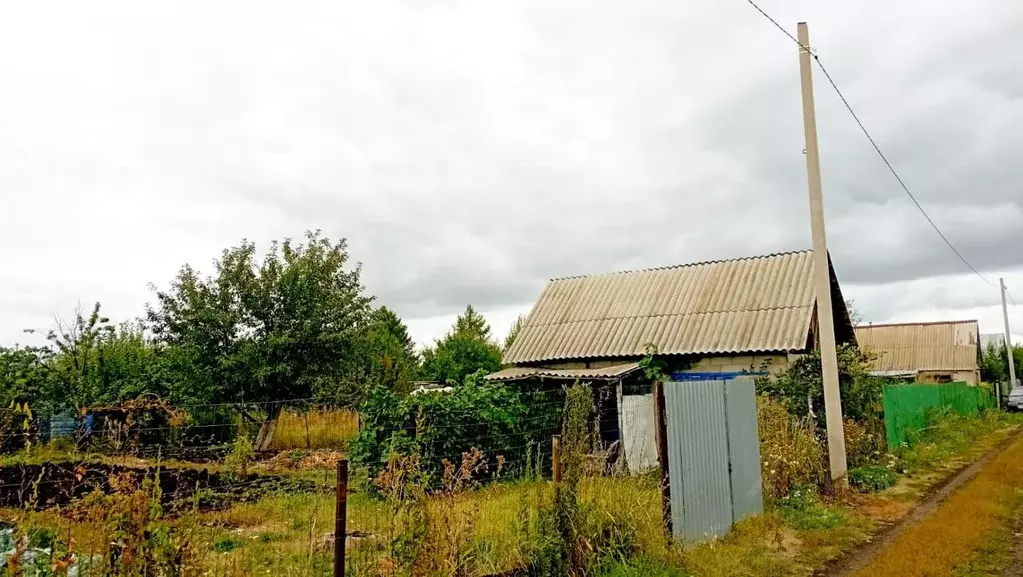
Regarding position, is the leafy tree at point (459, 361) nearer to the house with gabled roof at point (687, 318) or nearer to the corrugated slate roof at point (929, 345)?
the house with gabled roof at point (687, 318)

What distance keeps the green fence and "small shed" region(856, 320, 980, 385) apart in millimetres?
15718

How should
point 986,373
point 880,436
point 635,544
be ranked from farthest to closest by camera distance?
point 986,373 → point 880,436 → point 635,544

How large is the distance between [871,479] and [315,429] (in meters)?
14.3

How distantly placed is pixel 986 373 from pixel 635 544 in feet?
188

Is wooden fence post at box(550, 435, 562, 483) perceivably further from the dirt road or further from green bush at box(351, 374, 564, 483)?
green bush at box(351, 374, 564, 483)

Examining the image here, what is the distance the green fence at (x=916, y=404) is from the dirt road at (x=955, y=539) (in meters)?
4.31

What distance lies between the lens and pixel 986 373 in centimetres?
5181

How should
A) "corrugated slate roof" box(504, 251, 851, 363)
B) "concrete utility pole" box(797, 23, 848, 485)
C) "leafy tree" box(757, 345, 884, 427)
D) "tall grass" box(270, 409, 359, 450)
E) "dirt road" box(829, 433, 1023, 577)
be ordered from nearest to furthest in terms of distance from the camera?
"dirt road" box(829, 433, 1023, 577), "concrete utility pole" box(797, 23, 848, 485), "leafy tree" box(757, 345, 884, 427), "corrugated slate roof" box(504, 251, 851, 363), "tall grass" box(270, 409, 359, 450)

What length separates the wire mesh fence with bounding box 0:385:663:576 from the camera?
3.99 metres

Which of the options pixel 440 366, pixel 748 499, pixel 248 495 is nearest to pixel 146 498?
pixel 248 495

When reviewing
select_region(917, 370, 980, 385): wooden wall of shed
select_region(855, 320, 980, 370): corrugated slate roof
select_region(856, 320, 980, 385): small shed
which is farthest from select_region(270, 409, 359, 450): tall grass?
select_region(917, 370, 980, 385): wooden wall of shed

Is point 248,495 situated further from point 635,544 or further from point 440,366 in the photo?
point 440,366

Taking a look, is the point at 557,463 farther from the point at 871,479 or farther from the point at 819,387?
the point at 819,387

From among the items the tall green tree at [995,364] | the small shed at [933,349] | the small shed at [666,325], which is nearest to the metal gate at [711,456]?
the small shed at [666,325]
